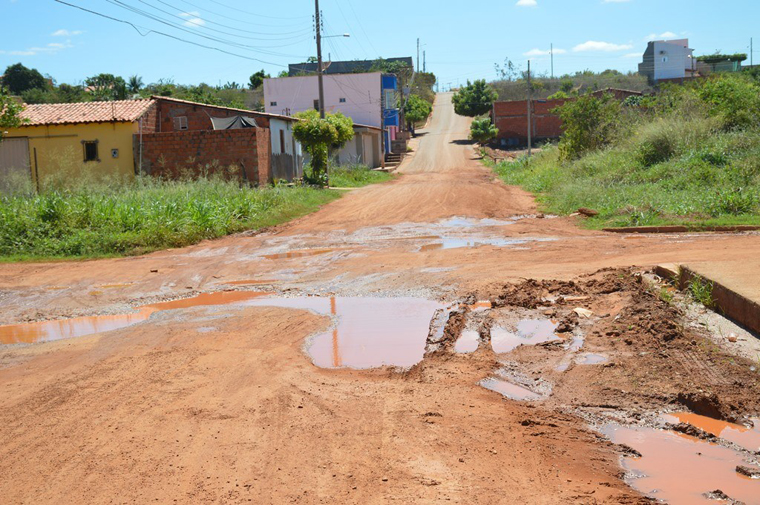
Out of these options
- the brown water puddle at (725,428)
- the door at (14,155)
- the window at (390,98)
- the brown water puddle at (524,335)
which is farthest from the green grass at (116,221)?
the window at (390,98)

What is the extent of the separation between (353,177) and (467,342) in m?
31.3

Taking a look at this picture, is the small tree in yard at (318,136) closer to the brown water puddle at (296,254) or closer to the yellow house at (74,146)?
the yellow house at (74,146)

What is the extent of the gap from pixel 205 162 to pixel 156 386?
68.9 feet

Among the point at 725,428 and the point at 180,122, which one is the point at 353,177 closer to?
the point at 180,122

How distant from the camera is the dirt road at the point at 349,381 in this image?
423 centimetres

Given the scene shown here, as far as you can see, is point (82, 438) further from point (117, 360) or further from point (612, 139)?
point (612, 139)

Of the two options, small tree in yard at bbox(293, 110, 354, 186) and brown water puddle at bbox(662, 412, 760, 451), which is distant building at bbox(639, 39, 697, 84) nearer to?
small tree in yard at bbox(293, 110, 354, 186)

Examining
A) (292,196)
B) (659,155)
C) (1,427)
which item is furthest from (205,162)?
(1,427)

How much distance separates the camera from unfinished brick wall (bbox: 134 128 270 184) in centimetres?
2577

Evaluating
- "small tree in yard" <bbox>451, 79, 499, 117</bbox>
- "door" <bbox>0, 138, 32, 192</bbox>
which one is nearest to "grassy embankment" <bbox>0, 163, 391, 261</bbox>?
"door" <bbox>0, 138, 32, 192</bbox>

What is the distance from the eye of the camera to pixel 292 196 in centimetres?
2369

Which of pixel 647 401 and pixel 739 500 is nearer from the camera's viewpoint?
pixel 739 500

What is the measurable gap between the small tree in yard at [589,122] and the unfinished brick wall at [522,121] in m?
30.1

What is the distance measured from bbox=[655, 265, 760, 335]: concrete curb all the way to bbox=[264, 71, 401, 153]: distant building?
5074 cm
